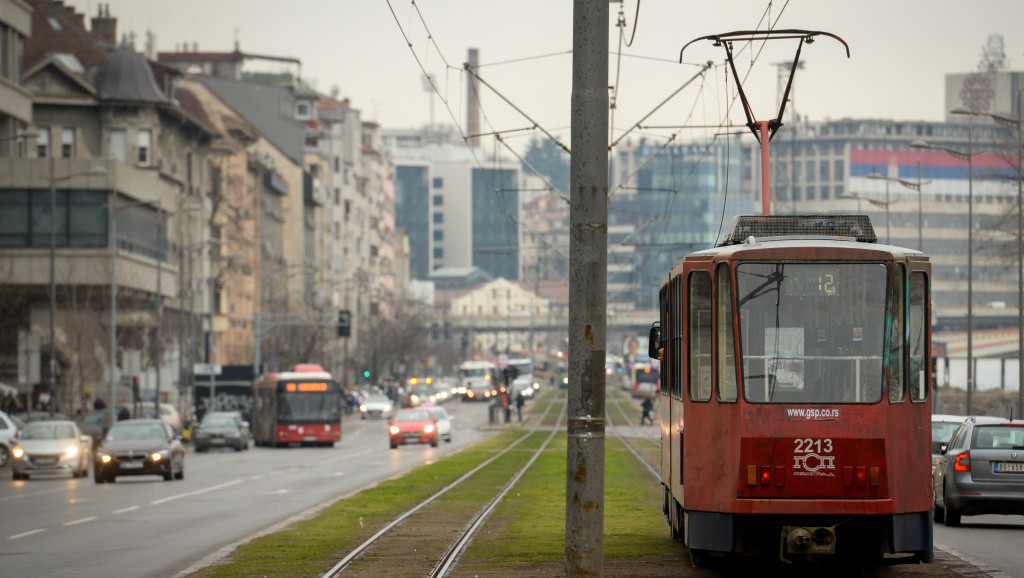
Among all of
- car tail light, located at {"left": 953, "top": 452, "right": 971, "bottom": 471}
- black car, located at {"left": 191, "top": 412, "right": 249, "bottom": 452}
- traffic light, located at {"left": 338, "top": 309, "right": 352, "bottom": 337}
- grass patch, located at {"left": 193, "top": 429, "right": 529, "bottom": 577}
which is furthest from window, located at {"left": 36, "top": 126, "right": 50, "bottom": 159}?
car tail light, located at {"left": 953, "top": 452, "right": 971, "bottom": 471}

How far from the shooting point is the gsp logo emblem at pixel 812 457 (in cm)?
1384

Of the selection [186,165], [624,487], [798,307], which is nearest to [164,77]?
[186,165]

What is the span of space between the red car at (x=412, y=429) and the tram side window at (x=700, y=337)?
46118 mm

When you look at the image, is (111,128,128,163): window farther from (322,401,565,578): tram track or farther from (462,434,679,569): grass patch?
(322,401,565,578): tram track

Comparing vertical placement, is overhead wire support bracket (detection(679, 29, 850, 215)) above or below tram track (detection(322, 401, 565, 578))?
above

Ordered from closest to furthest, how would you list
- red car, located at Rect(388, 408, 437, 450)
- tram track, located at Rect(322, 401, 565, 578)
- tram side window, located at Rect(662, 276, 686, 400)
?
1. tram side window, located at Rect(662, 276, 686, 400)
2. tram track, located at Rect(322, 401, 565, 578)
3. red car, located at Rect(388, 408, 437, 450)

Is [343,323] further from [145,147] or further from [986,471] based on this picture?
[986,471]

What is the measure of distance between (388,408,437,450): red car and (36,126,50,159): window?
94.5 ft

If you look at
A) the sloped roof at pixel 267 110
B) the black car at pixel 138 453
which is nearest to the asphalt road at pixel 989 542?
the black car at pixel 138 453

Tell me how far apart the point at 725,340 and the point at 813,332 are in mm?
702

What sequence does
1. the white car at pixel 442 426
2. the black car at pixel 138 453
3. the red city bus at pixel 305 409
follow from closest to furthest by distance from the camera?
1. the black car at pixel 138 453
2. the red city bus at pixel 305 409
3. the white car at pixel 442 426

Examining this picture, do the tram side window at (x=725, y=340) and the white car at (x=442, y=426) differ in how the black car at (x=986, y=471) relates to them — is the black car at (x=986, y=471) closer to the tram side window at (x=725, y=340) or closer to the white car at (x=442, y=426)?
the tram side window at (x=725, y=340)

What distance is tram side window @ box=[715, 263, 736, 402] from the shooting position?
554 inches

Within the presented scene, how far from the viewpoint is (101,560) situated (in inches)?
735
